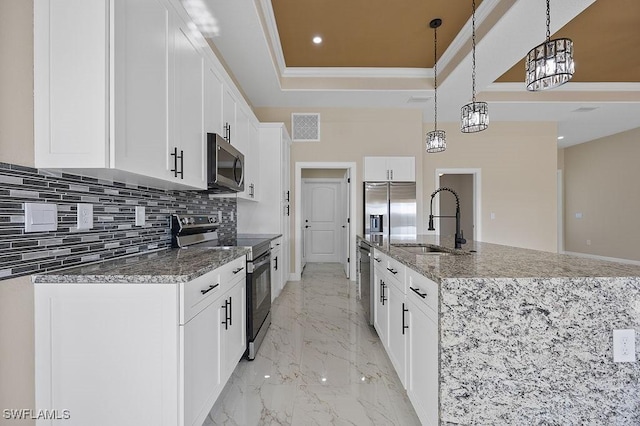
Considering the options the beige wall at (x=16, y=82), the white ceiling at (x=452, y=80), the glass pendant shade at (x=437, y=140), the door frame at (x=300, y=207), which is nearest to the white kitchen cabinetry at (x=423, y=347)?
the beige wall at (x=16, y=82)

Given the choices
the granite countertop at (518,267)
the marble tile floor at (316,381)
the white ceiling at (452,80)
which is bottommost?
the marble tile floor at (316,381)

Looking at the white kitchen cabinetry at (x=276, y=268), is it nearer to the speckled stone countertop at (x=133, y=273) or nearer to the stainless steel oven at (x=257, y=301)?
the stainless steel oven at (x=257, y=301)

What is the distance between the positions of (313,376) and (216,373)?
780mm

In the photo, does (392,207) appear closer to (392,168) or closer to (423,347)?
(392,168)

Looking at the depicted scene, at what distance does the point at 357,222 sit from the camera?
4.98m

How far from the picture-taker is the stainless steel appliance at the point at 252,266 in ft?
7.31

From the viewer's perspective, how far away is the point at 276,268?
3.73 metres

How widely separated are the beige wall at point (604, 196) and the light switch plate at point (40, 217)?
891cm

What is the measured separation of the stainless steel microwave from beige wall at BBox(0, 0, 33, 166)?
3.44ft

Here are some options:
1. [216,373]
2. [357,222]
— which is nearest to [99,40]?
[216,373]

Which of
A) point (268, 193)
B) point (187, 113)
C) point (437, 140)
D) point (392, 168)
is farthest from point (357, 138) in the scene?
point (187, 113)

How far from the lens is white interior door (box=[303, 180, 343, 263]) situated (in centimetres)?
708

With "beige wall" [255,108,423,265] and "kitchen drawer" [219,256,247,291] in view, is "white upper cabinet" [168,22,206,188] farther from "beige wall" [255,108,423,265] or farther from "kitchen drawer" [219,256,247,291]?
"beige wall" [255,108,423,265]

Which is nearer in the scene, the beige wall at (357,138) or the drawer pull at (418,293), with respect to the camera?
the drawer pull at (418,293)
